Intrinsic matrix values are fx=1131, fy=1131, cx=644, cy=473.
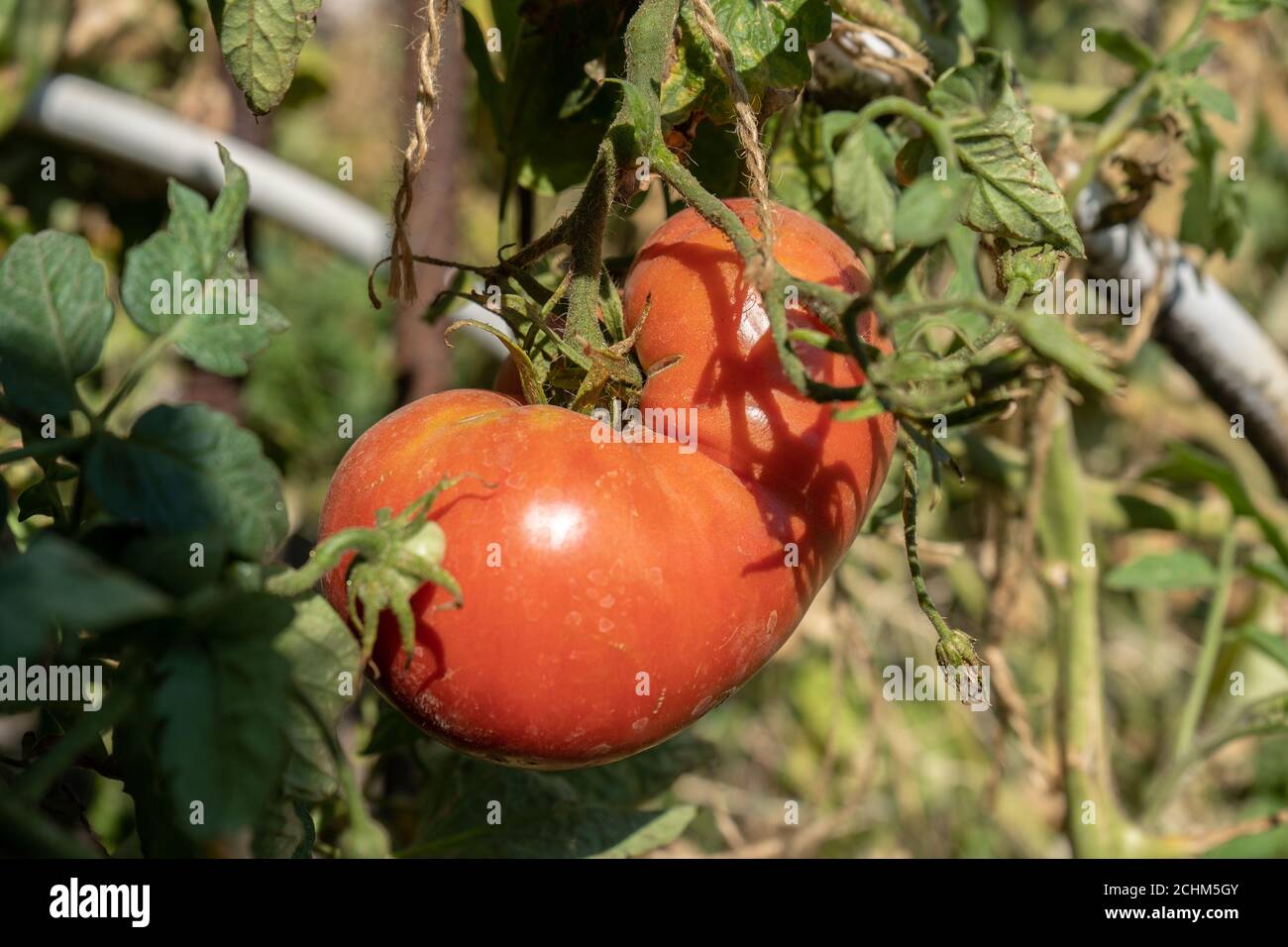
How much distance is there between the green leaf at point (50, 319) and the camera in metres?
0.45

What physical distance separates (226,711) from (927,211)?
0.93 ft

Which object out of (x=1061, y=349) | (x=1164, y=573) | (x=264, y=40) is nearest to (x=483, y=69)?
(x=264, y=40)

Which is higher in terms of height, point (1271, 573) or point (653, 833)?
point (1271, 573)

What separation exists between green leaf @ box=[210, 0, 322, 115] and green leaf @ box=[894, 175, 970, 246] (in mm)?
291

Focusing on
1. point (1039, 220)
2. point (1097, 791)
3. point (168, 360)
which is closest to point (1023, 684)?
point (1097, 791)

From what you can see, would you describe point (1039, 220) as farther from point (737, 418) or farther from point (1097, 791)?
point (1097, 791)

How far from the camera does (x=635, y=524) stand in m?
0.47

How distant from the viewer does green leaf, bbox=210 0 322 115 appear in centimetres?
51

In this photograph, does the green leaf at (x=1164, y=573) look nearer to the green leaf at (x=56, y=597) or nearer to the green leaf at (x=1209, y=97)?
the green leaf at (x=1209, y=97)

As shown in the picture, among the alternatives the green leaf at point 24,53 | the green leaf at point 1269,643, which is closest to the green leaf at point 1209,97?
the green leaf at point 1269,643

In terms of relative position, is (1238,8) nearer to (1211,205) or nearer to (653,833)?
(1211,205)

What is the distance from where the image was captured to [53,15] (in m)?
1.08
